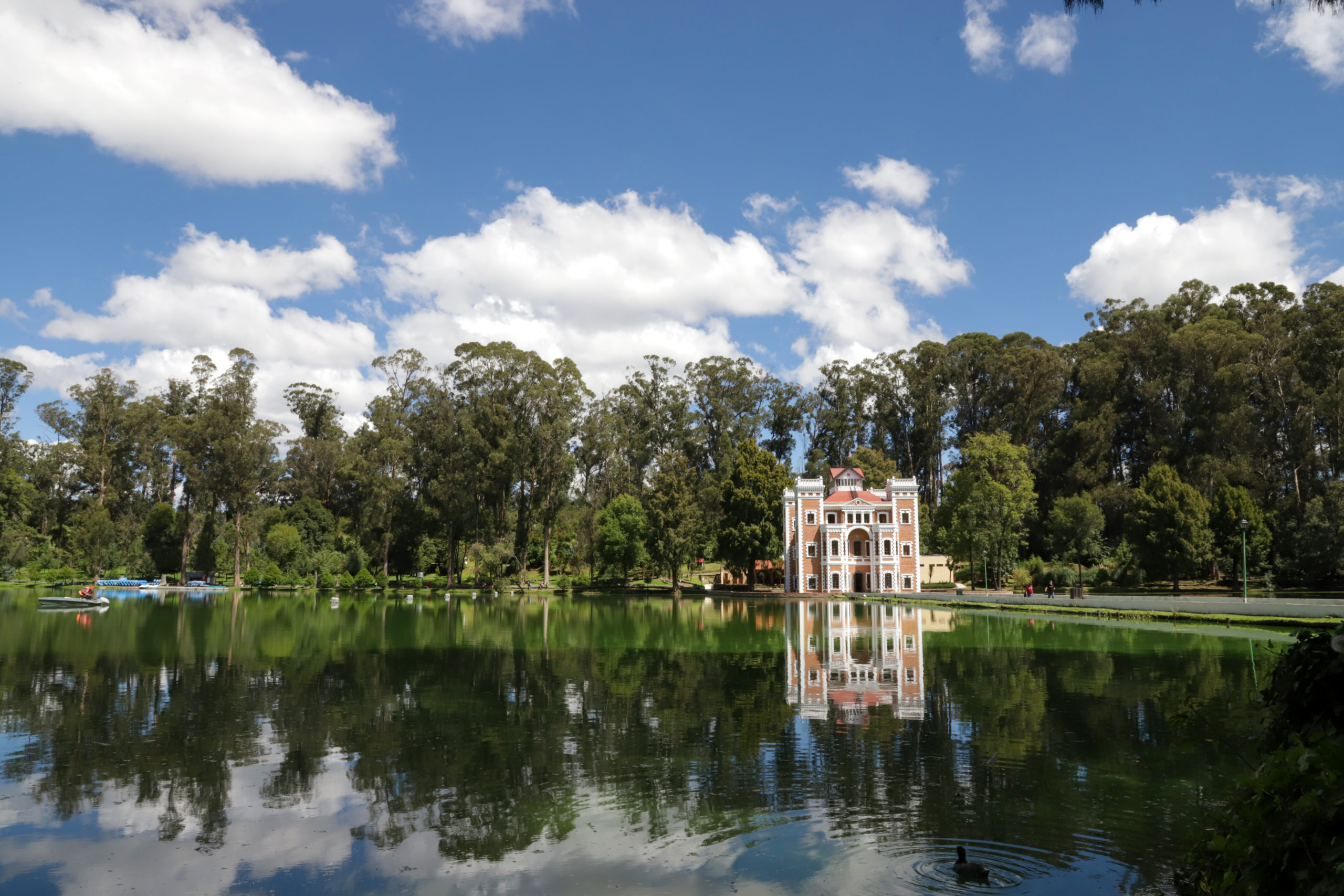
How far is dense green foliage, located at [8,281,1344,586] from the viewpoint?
5784 cm

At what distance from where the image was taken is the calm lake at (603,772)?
764 centimetres

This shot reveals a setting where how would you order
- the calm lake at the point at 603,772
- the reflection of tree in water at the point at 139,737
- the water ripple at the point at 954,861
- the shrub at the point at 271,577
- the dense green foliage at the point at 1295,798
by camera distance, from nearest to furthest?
the dense green foliage at the point at 1295,798
the water ripple at the point at 954,861
the calm lake at the point at 603,772
the reflection of tree in water at the point at 139,737
the shrub at the point at 271,577

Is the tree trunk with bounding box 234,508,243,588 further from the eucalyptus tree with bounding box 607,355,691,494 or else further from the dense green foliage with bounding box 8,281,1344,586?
the eucalyptus tree with bounding box 607,355,691,494

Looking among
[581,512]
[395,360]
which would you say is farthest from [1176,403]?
[395,360]

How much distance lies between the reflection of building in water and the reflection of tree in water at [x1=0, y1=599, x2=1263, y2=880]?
58 cm

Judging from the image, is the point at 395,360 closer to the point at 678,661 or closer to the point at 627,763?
the point at 678,661

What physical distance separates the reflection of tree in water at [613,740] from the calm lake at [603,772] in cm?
6

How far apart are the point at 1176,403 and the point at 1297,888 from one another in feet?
234

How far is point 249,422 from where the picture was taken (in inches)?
2721

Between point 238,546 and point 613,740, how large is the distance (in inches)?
2414

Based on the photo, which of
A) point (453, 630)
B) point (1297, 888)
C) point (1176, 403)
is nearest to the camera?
point (1297, 888)

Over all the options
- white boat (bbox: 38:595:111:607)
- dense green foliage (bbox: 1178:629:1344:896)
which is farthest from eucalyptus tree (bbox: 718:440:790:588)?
dense green foliage (bbox: 1178:629:1344:896)

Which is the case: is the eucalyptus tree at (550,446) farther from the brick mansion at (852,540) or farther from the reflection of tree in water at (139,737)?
the reflection of tree in water at (139,737)

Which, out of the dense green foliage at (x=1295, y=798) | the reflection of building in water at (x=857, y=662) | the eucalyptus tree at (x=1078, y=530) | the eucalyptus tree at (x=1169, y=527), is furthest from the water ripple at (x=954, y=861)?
the eucalyptus tree at (x=1078, y=530)
